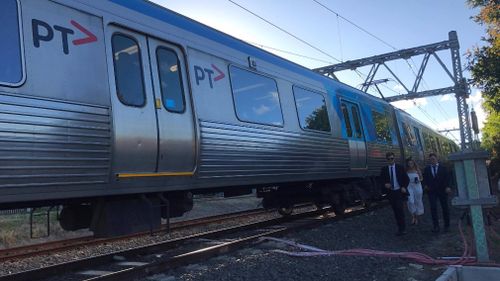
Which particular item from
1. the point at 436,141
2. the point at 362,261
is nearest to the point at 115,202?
the point at 362,261

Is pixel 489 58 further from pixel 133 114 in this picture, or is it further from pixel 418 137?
pixel 133 114

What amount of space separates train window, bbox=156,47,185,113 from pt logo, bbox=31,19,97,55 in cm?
112

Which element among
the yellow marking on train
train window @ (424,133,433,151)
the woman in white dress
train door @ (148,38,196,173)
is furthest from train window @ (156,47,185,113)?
train window @ (424,133,433,151)

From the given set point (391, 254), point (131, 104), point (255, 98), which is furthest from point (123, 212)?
point (391, 254)

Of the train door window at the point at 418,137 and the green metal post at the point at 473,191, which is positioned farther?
the train door window at the point at 418,137

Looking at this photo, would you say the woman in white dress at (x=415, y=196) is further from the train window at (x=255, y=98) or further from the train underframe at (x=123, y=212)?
the train underframe at (x=123, y=212)

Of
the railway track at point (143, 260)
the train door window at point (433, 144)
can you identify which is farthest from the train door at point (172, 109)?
the train door window at point (433, 144)

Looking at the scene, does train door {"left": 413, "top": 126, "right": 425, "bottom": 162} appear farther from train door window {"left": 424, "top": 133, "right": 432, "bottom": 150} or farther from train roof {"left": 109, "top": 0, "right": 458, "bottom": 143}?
train roof {"left": 109, "top": 0, "right": 458, "bottom": 143}

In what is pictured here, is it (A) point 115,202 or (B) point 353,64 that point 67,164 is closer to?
(A) point 115,202

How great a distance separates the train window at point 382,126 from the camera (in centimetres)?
1436

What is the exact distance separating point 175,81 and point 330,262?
10.3 feet

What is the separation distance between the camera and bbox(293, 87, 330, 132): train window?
32.3 feet

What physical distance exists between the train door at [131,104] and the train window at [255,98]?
2.01 metres

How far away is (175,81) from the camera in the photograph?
21.7 feet
